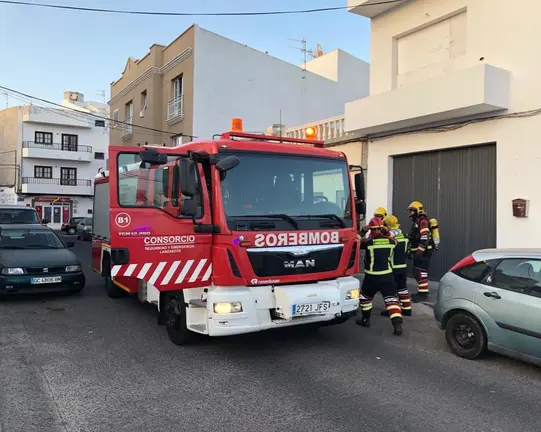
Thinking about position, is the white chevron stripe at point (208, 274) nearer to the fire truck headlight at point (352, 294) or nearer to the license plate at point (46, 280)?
the fire truck headlight at point (352, 294)

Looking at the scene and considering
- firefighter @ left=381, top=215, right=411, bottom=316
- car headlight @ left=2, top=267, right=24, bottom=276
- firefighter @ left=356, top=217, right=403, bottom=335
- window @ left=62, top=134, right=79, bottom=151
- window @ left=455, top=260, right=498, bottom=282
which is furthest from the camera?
window @ left=62, top=134, right=79, bottom=151

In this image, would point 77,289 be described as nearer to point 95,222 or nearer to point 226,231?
point 95,222

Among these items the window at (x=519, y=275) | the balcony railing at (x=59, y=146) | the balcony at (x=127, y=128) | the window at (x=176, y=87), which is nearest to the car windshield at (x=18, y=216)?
the window at (x=176, y=87)

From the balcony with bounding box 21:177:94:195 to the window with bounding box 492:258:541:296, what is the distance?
154 feet

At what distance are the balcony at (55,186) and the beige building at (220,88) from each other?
2382 centimetres

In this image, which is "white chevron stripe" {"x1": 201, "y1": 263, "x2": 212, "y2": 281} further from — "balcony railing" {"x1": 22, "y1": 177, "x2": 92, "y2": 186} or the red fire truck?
"balcony railing" {"x1": 22, "y1": 177, "x2": 92, "y2": 186}

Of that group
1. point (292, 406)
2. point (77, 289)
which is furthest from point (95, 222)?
point (292, 406)

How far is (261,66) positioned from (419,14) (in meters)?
11.3

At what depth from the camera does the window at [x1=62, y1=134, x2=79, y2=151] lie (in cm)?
4812

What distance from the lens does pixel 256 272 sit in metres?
5.13

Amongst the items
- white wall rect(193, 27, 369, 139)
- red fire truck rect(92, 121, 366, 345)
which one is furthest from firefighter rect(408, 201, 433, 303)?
white wall rect(193, 27, 369, 139)

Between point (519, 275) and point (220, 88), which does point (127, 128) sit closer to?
point (220, 88)

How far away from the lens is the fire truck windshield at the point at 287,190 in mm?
5246

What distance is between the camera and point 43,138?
47.2 m
